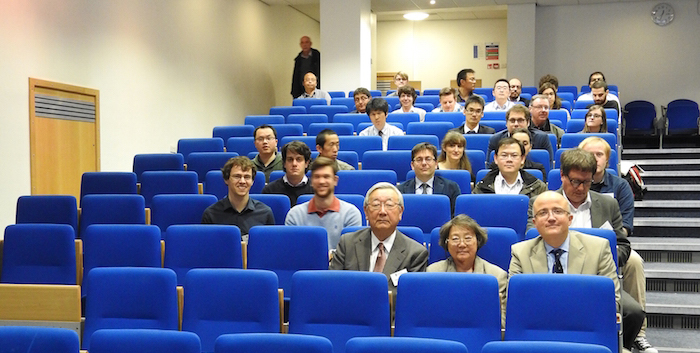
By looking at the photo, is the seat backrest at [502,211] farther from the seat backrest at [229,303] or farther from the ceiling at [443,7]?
the ceiling at [443,7]

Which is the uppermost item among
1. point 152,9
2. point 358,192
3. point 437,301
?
point 152,9

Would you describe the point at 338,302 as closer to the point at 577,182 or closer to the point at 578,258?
the point at 578,258

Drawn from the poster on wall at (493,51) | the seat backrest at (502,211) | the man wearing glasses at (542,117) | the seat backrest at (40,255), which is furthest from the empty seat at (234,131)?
the poster on wall at (493,51)

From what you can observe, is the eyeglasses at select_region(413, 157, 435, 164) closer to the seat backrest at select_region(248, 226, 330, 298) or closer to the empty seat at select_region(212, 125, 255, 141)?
the seat backrest at select_region(248, 226, 330, 298)

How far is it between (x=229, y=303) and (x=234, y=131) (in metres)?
4.20

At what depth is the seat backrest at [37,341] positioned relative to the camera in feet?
6.76

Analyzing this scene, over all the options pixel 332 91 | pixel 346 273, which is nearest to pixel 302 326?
pixel 346 273

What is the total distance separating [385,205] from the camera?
3.11 metres

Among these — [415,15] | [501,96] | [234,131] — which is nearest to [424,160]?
[234,131]

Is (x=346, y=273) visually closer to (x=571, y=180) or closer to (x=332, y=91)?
(x=571, y=180)

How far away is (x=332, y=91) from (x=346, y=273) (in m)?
7.33

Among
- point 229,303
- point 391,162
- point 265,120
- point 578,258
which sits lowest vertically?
point 229,303

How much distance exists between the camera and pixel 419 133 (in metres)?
6.11

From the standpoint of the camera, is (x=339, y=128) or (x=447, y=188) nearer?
(x=447, y=188)
